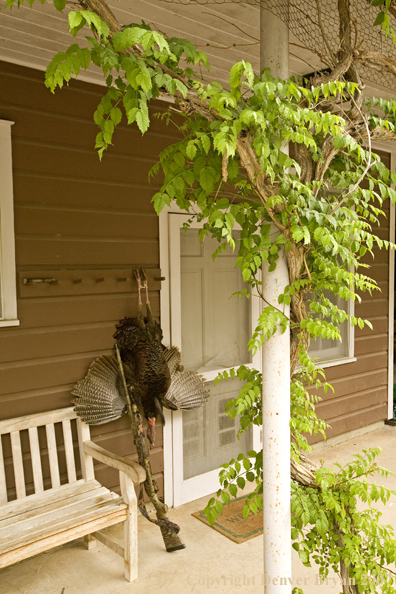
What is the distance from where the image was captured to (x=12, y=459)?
2.91 metres

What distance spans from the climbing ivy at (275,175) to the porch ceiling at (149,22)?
79 centimetres

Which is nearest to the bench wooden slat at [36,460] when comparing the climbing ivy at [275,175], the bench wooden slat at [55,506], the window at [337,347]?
the bench wooden slat at [55,506]

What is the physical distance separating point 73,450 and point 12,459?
0.36m

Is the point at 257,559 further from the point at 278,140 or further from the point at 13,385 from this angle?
the point at 278,140

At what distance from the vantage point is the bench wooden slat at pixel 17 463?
9.30 ft

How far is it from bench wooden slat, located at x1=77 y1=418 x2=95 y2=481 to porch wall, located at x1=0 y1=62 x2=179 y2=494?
14cm

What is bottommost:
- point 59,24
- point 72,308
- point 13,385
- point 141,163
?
point 13,385

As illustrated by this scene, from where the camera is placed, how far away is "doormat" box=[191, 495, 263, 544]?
3.19 m

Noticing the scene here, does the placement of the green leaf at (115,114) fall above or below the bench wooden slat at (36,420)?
above

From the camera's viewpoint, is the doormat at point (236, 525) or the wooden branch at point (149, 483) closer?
the wooden branch at point (149, 483)

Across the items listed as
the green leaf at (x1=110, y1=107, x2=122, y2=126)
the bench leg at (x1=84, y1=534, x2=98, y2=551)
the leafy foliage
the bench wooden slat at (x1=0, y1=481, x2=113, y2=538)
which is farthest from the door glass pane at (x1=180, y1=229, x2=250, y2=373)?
the green leaf at (x1=110, y1=107, x2=122, y2=126)

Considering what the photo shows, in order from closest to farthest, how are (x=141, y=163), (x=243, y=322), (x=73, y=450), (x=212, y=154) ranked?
(x=212, y=154) < (x=73, y=450) < (x=141, y=163) < (x=243, y=322)

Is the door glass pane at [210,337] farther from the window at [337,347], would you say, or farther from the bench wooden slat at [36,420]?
the window at [337,347]

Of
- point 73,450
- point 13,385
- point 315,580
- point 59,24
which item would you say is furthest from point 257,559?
point 59,24
